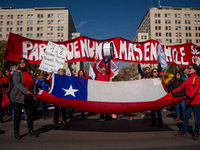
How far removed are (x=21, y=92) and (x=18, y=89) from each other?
11cm

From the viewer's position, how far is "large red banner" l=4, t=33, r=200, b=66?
25.3ft

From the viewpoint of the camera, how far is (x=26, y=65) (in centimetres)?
440

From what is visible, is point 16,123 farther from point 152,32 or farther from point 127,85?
point 152,32

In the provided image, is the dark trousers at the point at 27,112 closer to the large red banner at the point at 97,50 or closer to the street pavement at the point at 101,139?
the street pavement at the point at 101,139

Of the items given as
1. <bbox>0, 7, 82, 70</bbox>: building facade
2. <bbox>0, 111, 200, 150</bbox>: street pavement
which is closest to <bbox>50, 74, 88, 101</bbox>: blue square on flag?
<bbox>0, 111, 200, 150</bbox>: street pavement

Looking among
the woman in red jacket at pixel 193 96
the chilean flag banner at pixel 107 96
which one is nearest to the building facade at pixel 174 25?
the chilean flag banner at pixel 107 96

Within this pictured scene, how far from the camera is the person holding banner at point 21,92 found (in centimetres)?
404

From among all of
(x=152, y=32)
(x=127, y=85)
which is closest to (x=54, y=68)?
(x=127, y=85)

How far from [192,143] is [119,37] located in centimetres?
602

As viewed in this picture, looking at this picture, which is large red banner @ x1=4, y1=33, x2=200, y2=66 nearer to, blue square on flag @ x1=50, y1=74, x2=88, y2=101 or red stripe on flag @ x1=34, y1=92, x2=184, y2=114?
blue square on flag @ x1=50, y1=74, x2=88, y2=101

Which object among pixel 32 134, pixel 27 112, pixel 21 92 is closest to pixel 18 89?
pixel 21 92

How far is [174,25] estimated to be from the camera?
75.7 metres

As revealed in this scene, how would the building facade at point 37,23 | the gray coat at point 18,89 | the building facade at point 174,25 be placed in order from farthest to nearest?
the building facade at point 174,25 < the building facade at point 37,23 < the gray coat at point 18,89

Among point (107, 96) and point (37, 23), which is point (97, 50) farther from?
point (37, 23)
